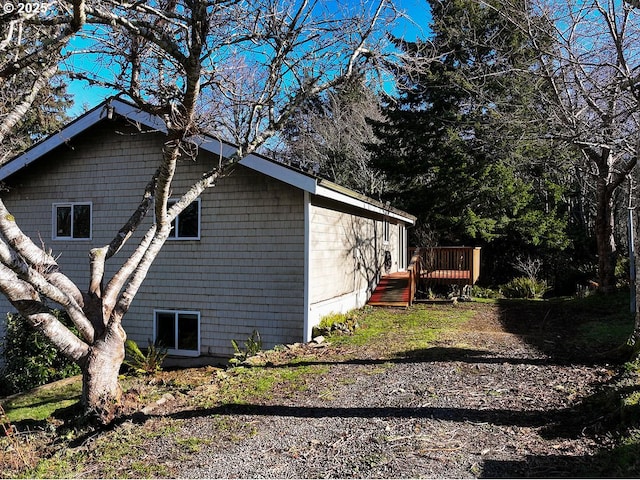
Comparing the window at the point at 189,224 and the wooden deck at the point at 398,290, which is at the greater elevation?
the window at the point at 189,224

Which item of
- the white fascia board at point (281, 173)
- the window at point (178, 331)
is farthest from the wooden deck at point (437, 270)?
the white fascia board at point (281, 173)

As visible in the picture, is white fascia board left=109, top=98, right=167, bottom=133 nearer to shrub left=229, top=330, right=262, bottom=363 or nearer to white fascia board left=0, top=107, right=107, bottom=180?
white fascia board left=0, top=107, right=107, bottom=180

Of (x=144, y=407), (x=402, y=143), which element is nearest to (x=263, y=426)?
(x=144, y=407)

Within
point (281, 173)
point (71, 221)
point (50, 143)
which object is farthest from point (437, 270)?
point (50, 143)

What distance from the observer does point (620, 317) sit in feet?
38.0

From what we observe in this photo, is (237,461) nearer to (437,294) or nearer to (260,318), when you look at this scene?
(260,318)

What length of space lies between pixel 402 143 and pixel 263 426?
18.4 m

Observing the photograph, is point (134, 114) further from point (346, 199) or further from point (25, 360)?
point (25, 360)

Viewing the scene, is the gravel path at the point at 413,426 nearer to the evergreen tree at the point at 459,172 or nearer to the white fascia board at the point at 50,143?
the white fascia board at the point at 50,143

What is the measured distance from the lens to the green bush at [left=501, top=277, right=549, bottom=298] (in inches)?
731

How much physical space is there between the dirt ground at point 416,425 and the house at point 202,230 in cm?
294

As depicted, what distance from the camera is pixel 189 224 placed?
439 inches

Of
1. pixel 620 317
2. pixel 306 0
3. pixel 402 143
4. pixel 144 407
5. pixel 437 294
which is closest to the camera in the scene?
pixel 144 407

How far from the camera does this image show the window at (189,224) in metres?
11.0
